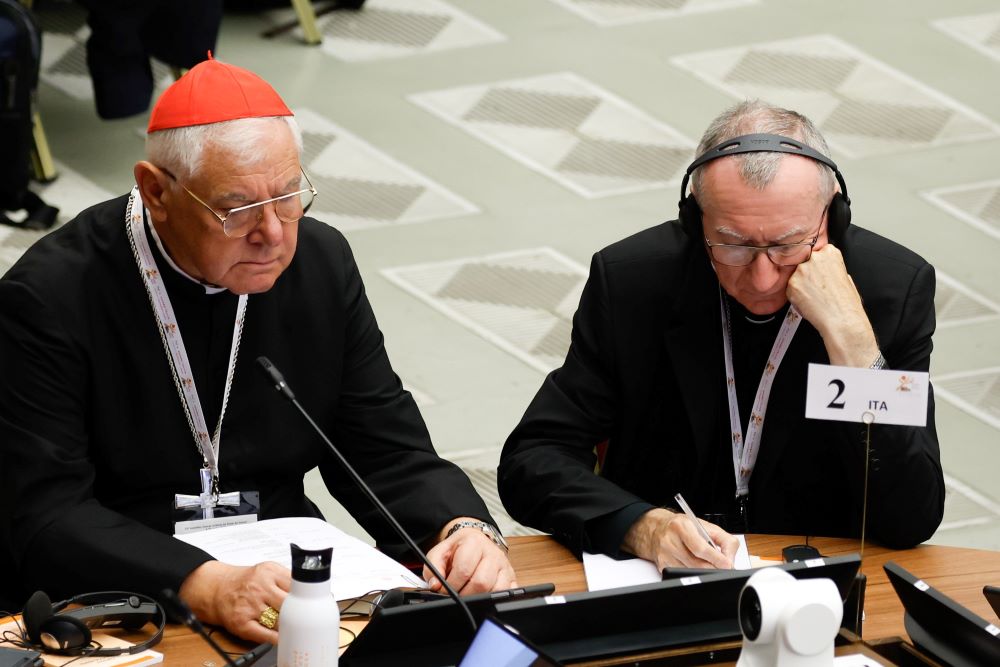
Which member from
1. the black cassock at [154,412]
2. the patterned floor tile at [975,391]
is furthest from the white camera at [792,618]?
the patterned floor tile at [975,391]

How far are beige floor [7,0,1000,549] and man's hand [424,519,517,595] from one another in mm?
1733

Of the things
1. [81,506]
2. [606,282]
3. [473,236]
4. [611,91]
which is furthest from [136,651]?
[611,91]

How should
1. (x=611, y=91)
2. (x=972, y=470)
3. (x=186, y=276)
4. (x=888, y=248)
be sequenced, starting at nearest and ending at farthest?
1. (x=186, y=276)
2. (x=888, y=248)
3. (x=972, y=470)
4. (x=611, y=91)

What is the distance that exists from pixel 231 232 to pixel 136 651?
728 millimetres

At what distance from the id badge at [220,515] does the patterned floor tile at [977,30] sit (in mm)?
5169

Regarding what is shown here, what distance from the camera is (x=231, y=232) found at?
2.69m

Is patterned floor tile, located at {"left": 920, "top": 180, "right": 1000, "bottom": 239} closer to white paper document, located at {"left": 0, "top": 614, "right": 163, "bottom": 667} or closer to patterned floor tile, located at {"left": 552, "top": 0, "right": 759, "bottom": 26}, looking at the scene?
patterned floor tile, located at {"left": 552, "top": 0, "right": 759, "bottom": 26}

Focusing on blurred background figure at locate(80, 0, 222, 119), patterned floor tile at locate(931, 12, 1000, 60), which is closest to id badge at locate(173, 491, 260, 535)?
blurred background figure at locate(80, 0, 222, 119)

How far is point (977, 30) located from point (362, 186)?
308cm

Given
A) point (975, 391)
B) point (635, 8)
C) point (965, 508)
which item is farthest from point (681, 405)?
point (635, 8)

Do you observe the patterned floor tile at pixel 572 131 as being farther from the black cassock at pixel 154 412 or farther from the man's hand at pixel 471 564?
the man's hand at pixel 471 564

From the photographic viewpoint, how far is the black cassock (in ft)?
8.75

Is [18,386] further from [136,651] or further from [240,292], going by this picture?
[136,651]

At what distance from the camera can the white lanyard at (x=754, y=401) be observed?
2971mm
